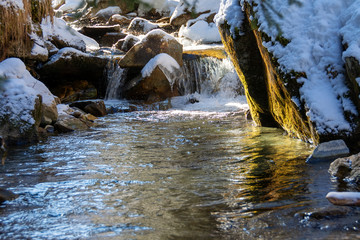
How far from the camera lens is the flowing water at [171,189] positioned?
3.06 metres

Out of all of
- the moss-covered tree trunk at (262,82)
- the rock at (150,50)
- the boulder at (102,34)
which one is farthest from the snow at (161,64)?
the boulder at (102,34)

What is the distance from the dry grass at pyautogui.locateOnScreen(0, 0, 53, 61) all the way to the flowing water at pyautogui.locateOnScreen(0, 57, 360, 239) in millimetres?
3126

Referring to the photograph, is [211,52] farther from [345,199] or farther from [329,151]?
[345,199]

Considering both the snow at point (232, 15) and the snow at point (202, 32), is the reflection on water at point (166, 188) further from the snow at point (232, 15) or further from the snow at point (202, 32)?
the snow at point (202, 32)

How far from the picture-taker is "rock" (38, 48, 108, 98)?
1342cm

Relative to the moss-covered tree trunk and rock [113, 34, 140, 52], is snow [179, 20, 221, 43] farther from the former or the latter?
the moss-covered tree trunk

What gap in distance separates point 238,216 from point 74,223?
141 centimetres

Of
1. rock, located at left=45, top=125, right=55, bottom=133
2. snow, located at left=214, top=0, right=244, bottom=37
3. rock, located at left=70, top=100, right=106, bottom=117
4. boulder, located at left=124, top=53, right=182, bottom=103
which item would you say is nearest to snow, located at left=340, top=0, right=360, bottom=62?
snow, located at left=214, top=0, right=244, bottom=37

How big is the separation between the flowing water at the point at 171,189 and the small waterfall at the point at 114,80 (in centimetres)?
706

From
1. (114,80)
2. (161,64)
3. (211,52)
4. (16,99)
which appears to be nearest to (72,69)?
(114,80)

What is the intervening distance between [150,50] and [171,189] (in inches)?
429

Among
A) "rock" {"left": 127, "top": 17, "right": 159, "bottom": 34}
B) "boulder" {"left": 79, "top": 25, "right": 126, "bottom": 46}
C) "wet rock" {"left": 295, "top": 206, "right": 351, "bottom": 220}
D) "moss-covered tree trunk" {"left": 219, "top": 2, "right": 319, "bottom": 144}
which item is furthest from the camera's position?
"rock" {"left": 127, "top": 17, "right": 159, "bottom": 34}

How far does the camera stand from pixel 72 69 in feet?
A: 46.0

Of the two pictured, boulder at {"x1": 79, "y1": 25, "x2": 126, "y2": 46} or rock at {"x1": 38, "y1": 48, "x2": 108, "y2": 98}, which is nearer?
rock at {"x1": 38, "y1": 48, "x2": 108, "y2": 98}
